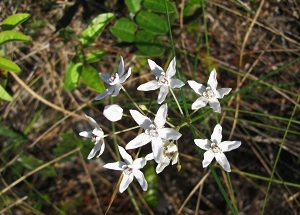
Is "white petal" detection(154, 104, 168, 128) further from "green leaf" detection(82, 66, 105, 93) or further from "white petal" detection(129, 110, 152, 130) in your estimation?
"green leaf" detection(82, 66, 105, 93)

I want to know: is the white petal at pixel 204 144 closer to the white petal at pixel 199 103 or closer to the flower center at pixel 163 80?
the white petal at pixel 199 103

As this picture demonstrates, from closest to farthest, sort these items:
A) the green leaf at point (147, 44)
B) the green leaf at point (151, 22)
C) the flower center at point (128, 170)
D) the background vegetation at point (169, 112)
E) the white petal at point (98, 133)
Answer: the flower center at point (128, 170), the white petal at point (98, 133), the green leaf at point (151, 22), the green leaf at point (147, 44), the background vegetation at point (169, 112)

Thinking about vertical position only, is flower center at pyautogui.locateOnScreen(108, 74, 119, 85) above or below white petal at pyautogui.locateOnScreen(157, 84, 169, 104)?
above

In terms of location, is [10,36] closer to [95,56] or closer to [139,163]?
[95,56]

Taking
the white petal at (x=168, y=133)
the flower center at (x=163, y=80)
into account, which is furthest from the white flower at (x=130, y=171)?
the flower center at (x=163, y=80)

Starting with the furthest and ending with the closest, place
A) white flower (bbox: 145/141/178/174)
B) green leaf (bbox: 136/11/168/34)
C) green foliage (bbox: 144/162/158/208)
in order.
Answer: green foliage (bbox: 144/162/158/208) → green leaf (bbox: 136/11/168/34) → white flower (bbox: 145/141/178/174)

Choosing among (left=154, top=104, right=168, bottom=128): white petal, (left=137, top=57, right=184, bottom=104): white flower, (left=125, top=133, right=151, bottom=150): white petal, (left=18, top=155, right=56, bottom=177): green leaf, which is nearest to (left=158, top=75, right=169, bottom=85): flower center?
(left=137, top=57, right=184, bottom=104): white flower
